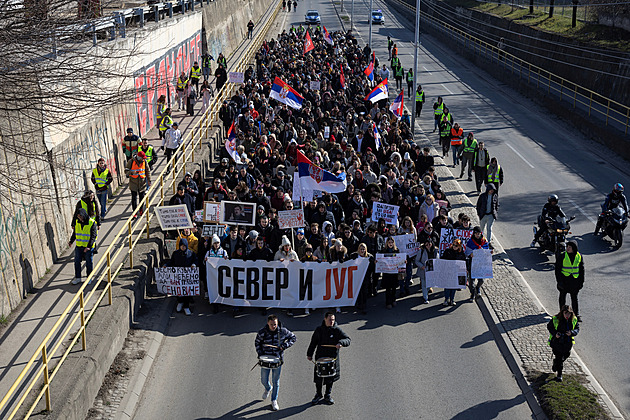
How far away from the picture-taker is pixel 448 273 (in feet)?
48.4

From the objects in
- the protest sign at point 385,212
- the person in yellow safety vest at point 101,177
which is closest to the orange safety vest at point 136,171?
the person in yellow safety vest at point 101,177

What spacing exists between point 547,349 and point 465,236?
3.33m

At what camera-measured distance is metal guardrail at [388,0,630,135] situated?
30.6m

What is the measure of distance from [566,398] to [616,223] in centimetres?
775

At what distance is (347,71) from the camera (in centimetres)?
3691

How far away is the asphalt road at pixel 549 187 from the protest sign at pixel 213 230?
641cm

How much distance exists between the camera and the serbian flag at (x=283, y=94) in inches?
978

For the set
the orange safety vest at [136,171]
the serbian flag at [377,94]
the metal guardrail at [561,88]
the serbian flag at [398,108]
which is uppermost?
the orange safety vest at [136,171]

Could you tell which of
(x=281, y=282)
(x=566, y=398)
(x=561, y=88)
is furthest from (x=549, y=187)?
(x=561, y=88)

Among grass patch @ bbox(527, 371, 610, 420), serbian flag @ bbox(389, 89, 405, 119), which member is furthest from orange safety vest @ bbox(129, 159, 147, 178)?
serbian flag @ bbox(389, 89, 405, 119)

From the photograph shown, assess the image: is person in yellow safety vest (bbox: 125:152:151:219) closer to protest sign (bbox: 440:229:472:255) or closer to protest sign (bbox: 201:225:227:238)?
protest sign (bbox: 201:225:227:238)

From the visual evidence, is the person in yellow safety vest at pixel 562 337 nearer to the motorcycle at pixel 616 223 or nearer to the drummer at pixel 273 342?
the drummer at pixel 273 342

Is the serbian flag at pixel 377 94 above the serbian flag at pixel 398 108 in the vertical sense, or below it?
above

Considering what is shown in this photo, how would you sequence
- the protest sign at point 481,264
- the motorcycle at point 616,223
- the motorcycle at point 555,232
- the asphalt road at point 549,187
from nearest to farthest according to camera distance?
1. the asphalt road at point 549,187
2. the protest sign at point 481,264
3. the motorcycle at point 555,232
4. the motorcycle at point 616,223
